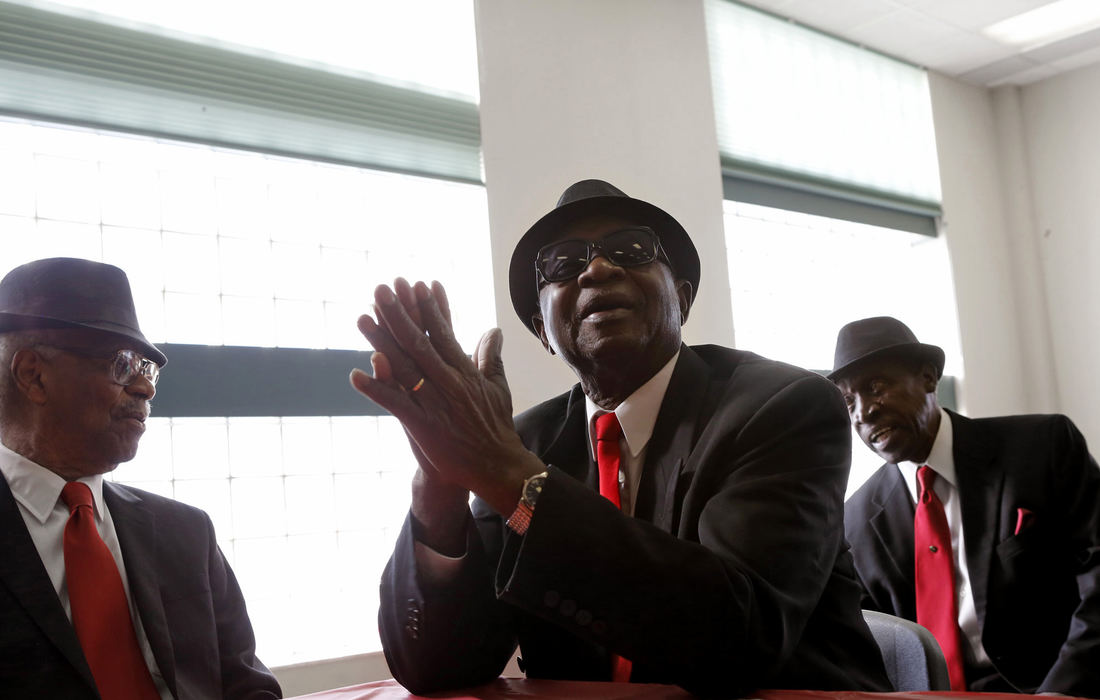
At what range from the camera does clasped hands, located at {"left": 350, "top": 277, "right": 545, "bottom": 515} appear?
3.99 ft

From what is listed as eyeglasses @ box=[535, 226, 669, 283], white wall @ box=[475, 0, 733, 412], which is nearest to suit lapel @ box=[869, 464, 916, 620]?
eyeglasses @ box=[535, 226, 669, 283]

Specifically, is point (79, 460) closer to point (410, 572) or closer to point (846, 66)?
point (410, 572)

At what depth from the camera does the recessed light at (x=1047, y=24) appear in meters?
6.09

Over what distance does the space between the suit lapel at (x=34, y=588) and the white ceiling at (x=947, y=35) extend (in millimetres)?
4954

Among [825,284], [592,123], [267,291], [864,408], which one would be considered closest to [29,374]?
[267,291]

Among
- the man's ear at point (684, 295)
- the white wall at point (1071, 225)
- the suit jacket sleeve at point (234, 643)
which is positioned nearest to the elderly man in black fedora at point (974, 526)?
the man's ear at point (684, 295)

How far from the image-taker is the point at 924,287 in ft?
22.4

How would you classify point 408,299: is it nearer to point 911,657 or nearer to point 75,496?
point 911,657

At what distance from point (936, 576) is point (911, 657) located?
1101mm

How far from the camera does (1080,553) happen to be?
269 cm

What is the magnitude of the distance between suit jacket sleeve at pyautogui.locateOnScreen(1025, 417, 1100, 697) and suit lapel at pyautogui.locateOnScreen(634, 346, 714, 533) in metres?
1.49

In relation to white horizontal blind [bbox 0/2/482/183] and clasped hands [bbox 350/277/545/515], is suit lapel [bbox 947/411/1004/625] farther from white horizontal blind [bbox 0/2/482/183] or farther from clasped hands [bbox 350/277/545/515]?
white horizontal blind [bbox 0/2/482/183]

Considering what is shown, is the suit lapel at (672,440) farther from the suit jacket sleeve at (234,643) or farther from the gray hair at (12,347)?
the gray hair at (12,347)

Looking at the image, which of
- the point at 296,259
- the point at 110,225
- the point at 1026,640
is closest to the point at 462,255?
the point at 296,259
